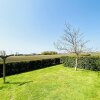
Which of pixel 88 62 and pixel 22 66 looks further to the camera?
pixel 22 66

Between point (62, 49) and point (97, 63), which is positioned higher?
point (62, 49)

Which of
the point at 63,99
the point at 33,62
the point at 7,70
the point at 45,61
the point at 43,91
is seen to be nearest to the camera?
the point at 63,99

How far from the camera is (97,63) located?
70.4 ft

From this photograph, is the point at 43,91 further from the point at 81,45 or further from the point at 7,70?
the point at 81,45

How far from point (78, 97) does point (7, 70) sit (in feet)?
42.9

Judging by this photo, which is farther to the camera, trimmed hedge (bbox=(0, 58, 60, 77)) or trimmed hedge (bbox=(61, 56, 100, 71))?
trimmed hedge (bbox=(61, 56, 100, 71))

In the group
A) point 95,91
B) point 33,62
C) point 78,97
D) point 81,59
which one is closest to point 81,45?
point 81,59

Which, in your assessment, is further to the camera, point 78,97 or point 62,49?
point 62,49

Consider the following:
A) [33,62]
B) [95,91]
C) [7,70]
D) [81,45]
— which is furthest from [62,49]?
[95,91]

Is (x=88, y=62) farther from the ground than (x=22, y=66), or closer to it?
farther from the ground

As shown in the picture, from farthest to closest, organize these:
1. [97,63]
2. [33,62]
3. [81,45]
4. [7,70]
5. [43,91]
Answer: [33,62], [81,45], [97,63], [7,70], [43,91]

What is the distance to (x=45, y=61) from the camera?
30578 millimetres

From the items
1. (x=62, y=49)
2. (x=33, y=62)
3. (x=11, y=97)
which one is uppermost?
(x=62, y=49)

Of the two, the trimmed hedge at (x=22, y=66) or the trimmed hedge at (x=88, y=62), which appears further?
the trimmed hedge at (x=88, y=62)
